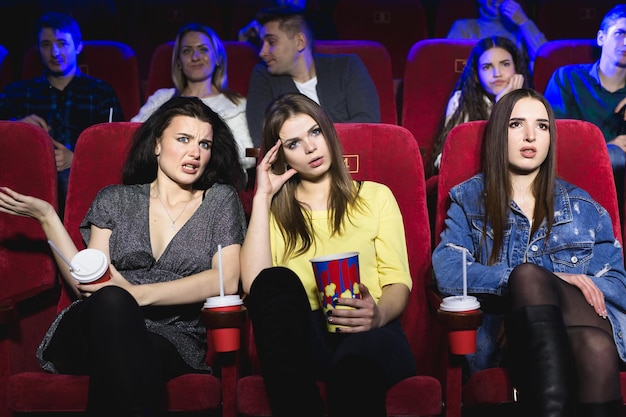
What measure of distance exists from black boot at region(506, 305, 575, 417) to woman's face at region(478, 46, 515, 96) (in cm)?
85

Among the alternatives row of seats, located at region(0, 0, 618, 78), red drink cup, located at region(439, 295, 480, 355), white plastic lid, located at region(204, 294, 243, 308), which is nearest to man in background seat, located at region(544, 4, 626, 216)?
Result: row of seats, located at region(0, 0, 618, 78)

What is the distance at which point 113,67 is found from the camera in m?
2.12

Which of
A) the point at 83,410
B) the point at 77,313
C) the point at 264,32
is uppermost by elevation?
the point at 264,32

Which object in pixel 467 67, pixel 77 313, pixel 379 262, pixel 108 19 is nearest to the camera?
pixel 77 313

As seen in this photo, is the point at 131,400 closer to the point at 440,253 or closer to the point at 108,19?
the point at 440,253

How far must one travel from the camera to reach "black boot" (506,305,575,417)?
97 centimetres

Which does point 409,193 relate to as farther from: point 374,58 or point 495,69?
point 374,58

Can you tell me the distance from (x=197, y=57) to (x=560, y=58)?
861mm

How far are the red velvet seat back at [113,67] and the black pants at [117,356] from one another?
→ 3.53 feet

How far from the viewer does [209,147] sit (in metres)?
1.30

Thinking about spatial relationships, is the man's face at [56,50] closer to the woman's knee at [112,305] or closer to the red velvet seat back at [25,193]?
the red velvet seat back at [25,193]

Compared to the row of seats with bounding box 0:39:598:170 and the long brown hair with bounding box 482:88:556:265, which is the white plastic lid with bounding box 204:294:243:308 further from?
the row of seats with bounding box 0:39:598:170

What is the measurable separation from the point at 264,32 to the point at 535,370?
3.81ft

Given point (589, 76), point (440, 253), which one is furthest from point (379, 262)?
point (589, 76)
